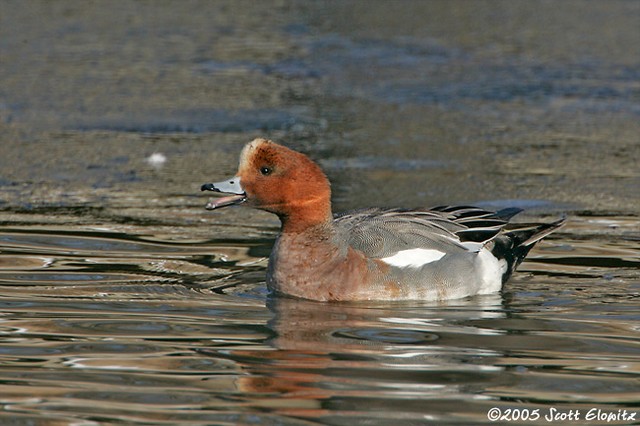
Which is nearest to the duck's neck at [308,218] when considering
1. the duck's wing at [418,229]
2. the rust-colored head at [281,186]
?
the rust-colored head at [281,186]

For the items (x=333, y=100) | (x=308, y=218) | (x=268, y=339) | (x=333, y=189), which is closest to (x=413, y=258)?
(x=308, y=218)

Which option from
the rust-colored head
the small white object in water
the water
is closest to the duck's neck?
the rust-colored head

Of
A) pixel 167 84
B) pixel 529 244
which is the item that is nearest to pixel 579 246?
pixel 529 244

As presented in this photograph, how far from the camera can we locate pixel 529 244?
22.8 feet

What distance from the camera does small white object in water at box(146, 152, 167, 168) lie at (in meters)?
9.33

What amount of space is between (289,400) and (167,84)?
293 inches

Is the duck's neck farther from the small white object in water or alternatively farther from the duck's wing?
the small white object in water

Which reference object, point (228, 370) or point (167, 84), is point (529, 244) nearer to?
point (228, 370)

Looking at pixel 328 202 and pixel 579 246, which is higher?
pixel 328 202

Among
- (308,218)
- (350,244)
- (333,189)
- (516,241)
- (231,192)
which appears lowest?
(333,189)

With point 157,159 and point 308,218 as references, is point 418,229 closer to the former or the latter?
point 308,218

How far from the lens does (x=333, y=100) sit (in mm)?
11125

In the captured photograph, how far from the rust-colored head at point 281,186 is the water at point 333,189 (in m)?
0.45

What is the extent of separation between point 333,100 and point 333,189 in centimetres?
258
